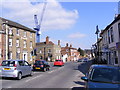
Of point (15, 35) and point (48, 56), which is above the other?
point (15, 35)

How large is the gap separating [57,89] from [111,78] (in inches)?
158

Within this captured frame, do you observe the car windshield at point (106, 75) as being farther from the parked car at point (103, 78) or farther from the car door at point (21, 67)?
the car door at point (21, 67)

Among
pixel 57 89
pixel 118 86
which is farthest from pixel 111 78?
pixel 57 89

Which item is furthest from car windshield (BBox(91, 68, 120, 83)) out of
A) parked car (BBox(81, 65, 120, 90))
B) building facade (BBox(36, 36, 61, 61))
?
building facade (BBox(36, 36, 61, 61))

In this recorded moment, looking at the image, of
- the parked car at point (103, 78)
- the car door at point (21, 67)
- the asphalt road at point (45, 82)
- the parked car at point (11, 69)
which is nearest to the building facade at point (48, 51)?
the asphalt road at point (45, 82)

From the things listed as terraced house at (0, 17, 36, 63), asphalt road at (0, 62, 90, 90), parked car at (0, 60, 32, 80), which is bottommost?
asphalt road at (0, 62, 90, 90)

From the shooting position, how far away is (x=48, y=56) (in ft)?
227

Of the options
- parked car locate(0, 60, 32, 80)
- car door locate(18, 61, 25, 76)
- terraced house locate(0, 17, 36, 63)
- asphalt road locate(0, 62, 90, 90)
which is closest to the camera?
asphalt road locate(0, 62, 90, 90)

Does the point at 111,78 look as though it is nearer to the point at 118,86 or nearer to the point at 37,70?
the point at 118,86

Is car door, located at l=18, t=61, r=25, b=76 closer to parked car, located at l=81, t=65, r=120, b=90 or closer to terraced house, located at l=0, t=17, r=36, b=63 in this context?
parked car, located at l=81, t=65, r=120, b=90

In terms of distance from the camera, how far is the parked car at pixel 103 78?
5336 mm

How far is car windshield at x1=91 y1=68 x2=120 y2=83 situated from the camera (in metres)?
5.85

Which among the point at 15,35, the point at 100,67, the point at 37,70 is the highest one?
the point at 15,35

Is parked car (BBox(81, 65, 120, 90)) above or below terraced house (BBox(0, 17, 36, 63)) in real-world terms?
below
